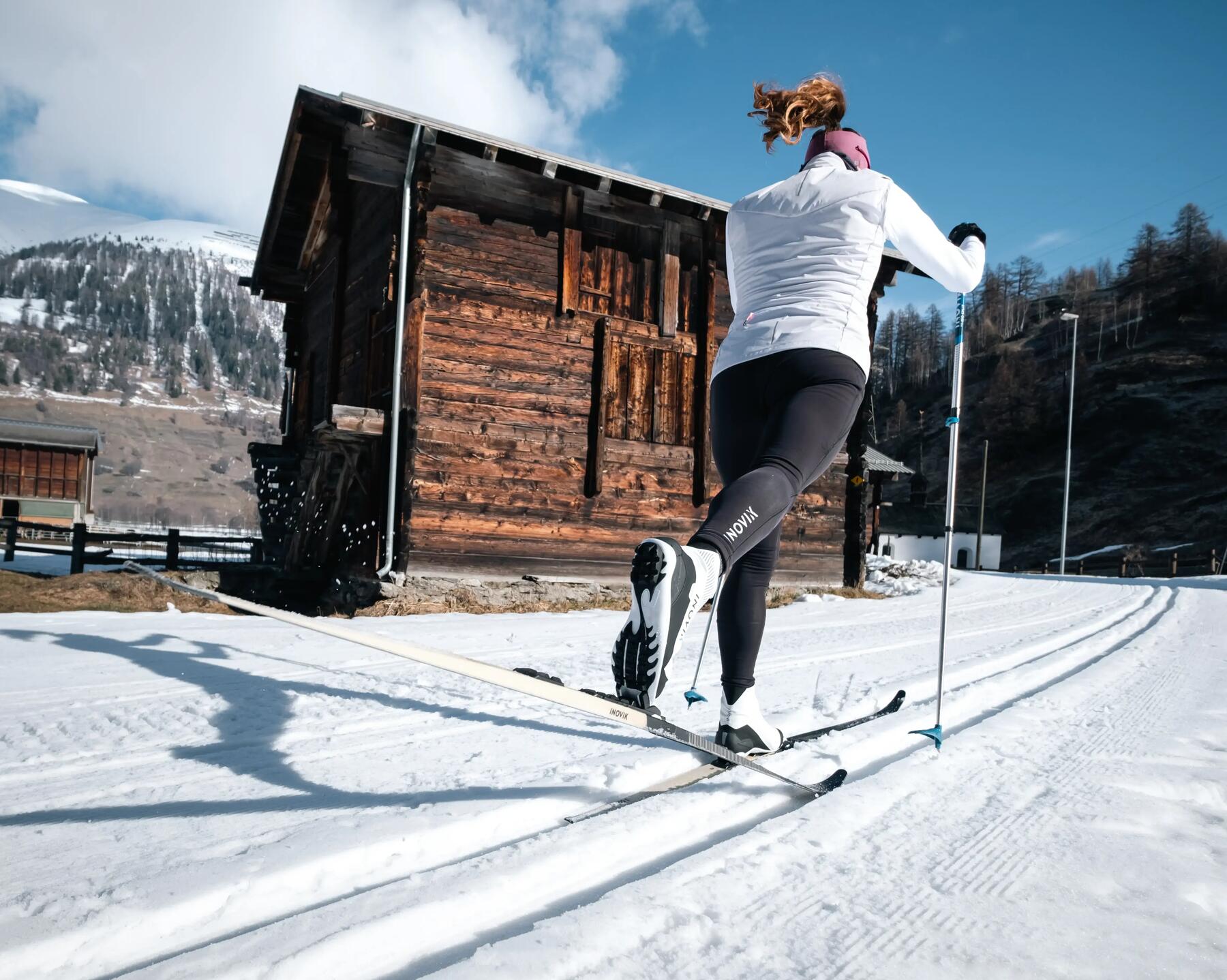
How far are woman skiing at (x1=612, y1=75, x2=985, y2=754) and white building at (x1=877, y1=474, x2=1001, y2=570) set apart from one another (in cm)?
4655

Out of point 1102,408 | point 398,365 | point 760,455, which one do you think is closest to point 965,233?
point 760,455

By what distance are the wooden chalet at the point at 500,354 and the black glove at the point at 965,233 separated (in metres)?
6.23

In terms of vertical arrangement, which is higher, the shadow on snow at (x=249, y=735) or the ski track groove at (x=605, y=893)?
the ski track groove at (x=605, y=893)

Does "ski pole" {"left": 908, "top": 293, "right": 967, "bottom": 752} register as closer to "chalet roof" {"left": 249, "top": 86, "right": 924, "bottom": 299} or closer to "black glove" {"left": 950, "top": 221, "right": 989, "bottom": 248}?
"black glove" {"left": 950, "top": 221, "right": 989, "bottom": 248}

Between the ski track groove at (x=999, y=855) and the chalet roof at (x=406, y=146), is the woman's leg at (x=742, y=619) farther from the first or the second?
the chalet roof at (x=406, y=146)

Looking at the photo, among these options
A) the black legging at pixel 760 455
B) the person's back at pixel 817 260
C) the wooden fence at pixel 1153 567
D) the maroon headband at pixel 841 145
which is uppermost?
the maroon headband at pixel 841 145

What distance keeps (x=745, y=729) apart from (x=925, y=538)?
50.5 m

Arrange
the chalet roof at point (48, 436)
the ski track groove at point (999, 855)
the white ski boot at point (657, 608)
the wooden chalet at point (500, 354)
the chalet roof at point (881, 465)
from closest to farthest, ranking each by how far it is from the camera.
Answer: the ski track groove at point (999, 855)
the white ski boot at point (657, 608)
the wooden chalet at point (500, 354)
the chalet roof at point (881, 465)
the chalet roof at point (48, 436)

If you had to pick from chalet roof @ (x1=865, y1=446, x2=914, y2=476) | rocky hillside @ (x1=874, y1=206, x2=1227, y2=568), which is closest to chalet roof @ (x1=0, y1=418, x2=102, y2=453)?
chalet roof @ (x1=865, y1=446, x2=914, y2=476)

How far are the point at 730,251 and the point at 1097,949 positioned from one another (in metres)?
1.81

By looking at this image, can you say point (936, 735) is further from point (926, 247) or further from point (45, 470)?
point (45, 470)

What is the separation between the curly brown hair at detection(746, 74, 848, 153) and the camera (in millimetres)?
2055

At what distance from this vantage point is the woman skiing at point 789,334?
5.70 ft

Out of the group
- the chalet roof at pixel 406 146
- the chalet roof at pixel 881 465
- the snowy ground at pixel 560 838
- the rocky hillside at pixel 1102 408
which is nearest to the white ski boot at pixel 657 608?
the snowy ground at pixel 560 838
